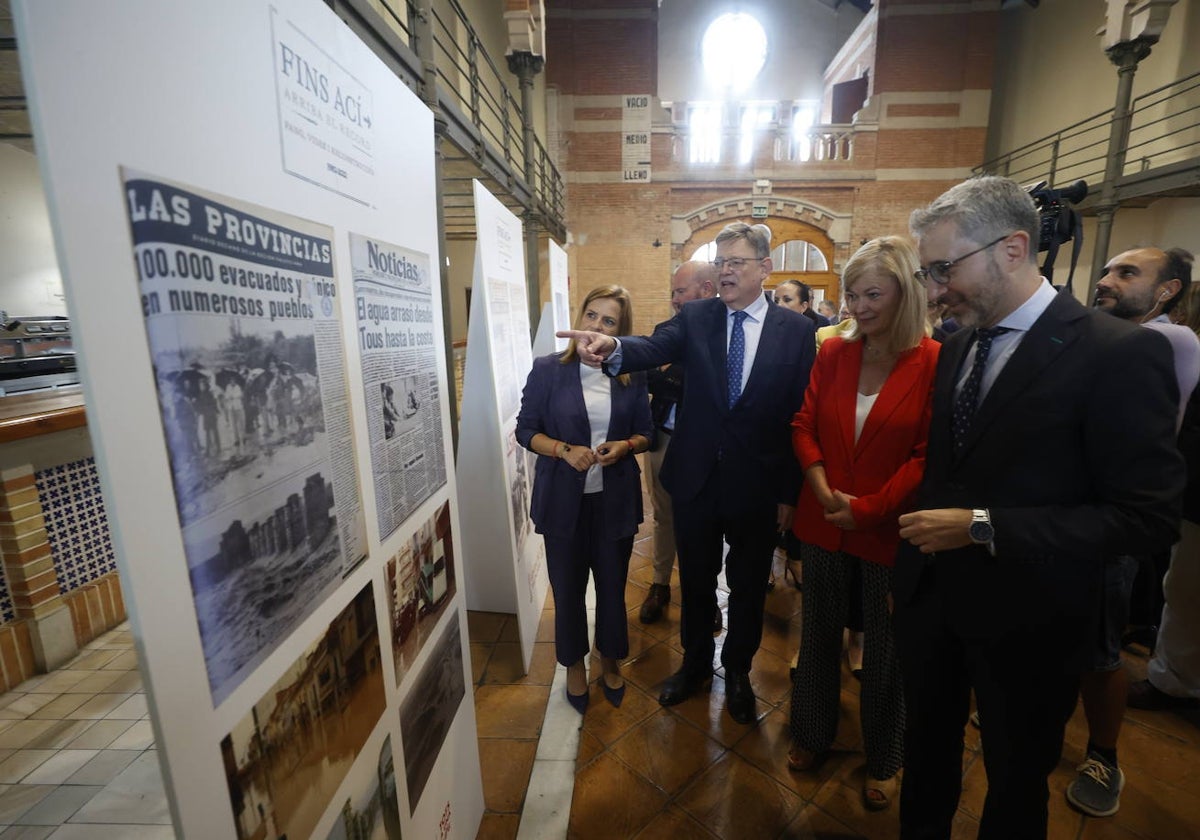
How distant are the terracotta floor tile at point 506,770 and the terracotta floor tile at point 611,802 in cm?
20

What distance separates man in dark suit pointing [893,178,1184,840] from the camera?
1.08 metres

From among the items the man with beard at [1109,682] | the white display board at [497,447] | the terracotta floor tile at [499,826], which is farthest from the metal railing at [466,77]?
the man with beard at [1109,682]

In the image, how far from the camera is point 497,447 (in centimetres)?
277

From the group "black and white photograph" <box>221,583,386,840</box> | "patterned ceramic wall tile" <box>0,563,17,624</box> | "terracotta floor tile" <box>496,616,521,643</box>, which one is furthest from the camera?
"terracotta floor tile" <box>496,616,521,643</box>

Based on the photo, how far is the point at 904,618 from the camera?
1.49 m

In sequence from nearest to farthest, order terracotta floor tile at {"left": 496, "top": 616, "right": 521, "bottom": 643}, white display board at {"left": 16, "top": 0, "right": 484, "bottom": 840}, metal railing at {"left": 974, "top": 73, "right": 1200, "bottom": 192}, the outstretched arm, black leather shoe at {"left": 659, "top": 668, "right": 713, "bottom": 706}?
white display board at {"left": 16, "top": 0, "right": 484, "bottom": 840}, the outstretched arm, black leather shoe at {"left": 659, "top": 668, "right": 713, "bottom": 706}, terracotta floor tile at {"left": 496, "top": 616, "right": 521, "bottom": 643}, metal railing at {"left": 974, "top": 73, "right": 1200, "bottom": 192}

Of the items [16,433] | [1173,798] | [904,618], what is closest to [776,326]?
[904,618]

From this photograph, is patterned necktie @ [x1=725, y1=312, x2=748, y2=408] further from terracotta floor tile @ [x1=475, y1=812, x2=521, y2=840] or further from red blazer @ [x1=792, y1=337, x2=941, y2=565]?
terracotta floor tile @ [x1=475, y1=812, x2=521, y2=840]

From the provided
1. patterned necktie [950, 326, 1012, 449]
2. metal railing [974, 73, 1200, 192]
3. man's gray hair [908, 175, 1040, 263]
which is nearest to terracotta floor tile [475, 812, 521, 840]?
patterned necktie [950, 326, 1012, 449]

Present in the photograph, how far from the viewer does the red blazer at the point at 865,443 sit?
1654 mm

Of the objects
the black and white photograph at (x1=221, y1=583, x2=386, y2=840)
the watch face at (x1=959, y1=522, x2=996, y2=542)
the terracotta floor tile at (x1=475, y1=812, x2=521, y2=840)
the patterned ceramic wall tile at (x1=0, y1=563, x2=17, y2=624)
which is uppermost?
the watch face at (x1=959, y1=522, x2=996, y2=542)

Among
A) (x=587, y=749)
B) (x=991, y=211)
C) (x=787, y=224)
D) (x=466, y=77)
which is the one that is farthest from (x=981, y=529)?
(x=787, y=224)

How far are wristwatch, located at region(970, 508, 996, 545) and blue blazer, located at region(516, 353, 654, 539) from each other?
126cm

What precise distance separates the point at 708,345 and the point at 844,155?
10786mm
